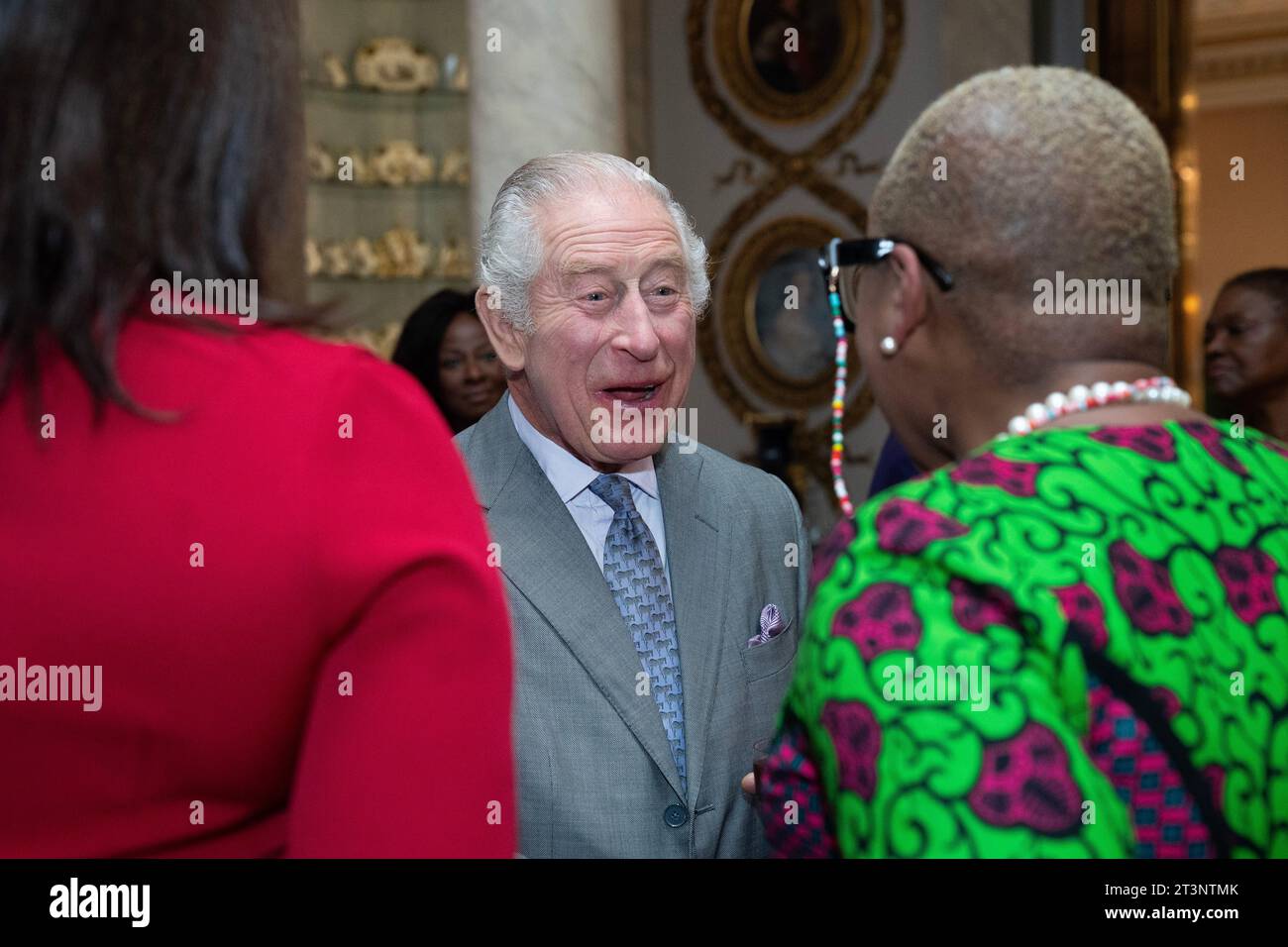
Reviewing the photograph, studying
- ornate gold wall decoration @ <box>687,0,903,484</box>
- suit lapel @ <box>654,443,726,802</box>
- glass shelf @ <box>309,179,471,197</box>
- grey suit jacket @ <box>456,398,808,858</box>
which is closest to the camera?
grey suit jacket @ <box>456,398,808,858</box>

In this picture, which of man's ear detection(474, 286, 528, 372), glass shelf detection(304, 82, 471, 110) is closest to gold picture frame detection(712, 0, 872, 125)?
glass shelf detection(304, 82, 471, 110)

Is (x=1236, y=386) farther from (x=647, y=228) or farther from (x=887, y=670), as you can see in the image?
(x=887, y=670)

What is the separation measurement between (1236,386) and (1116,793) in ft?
12.0

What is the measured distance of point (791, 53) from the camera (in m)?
9.45

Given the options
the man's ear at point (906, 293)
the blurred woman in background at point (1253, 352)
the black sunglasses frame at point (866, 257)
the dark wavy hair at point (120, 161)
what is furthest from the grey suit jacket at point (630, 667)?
the blurred woman in background at point (1253, 352)

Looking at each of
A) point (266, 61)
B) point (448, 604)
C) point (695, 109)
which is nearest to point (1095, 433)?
point (448, 604)

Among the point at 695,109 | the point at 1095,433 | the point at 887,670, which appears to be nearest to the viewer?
the point at 887,670

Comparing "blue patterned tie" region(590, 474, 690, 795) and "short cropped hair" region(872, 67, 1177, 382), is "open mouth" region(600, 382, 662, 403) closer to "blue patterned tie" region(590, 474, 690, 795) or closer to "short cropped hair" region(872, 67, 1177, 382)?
"blue patterned tie" region(590, 474, 690, 795)

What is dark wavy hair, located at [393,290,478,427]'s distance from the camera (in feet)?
14.7

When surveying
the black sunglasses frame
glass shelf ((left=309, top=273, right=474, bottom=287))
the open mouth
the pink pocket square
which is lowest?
the pink pocket square

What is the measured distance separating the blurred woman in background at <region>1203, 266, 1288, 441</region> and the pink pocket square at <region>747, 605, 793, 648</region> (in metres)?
2.63
